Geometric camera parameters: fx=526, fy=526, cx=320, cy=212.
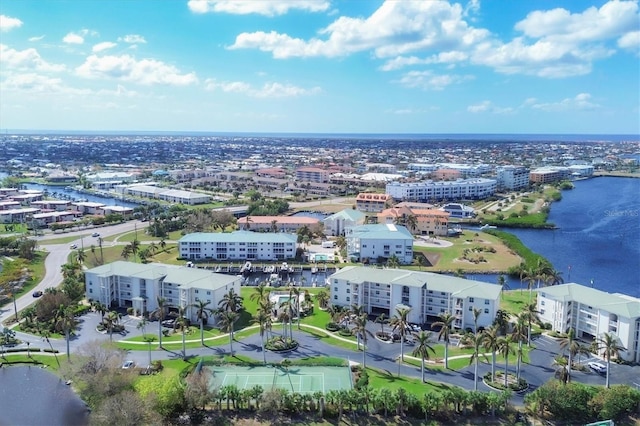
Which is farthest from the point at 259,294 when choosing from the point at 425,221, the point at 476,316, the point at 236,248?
the point at 425,221

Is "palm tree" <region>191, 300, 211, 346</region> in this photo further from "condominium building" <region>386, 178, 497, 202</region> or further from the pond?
"condominium building" <region>386, 178, 497, 202</region>

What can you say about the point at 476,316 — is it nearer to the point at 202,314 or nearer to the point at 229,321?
the point at 229,321

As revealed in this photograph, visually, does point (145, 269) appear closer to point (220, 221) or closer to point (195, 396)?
point (195, 396)

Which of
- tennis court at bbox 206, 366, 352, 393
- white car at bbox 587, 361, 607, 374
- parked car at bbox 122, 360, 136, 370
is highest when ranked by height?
parked car at bbox 122, 360, 136, 370

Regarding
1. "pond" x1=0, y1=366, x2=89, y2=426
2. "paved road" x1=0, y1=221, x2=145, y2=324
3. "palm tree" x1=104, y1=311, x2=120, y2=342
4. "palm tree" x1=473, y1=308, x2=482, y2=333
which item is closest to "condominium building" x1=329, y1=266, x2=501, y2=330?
"palm tree" x1=473, y1=308, x2=482, y2=333

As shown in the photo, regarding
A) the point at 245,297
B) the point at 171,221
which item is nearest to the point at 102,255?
the point at 171,221
